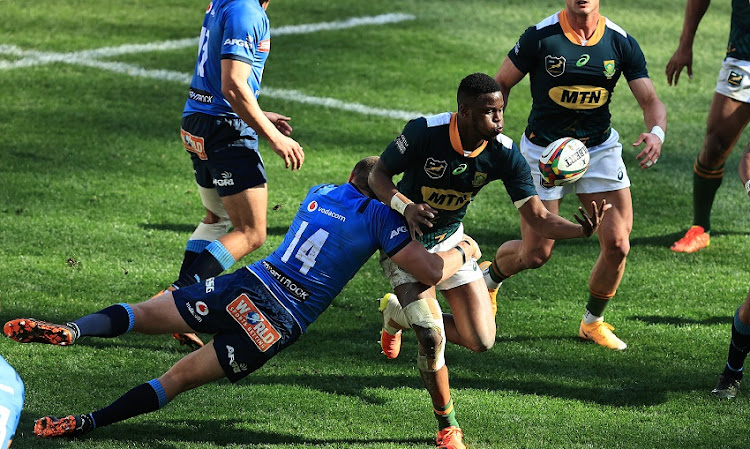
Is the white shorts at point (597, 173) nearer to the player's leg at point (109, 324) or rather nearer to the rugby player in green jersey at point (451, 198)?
the rugby player in green jersey at point (451, 198)

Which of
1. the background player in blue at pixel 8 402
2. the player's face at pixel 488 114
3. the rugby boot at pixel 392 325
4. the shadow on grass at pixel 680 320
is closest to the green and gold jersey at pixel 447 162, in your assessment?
the player's face at pixel 488 114

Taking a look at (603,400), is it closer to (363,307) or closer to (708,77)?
(363,307)

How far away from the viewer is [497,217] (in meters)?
9.83

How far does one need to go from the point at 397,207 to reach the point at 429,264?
0.35 meters

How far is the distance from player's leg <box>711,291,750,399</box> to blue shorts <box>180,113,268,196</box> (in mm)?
3123

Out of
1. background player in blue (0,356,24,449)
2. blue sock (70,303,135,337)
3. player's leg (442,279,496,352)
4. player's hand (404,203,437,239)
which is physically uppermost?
player's hand (404,203,437,239)

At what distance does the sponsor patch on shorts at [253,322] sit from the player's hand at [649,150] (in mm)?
2541

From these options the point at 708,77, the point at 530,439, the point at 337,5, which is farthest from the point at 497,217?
the point at 337,5

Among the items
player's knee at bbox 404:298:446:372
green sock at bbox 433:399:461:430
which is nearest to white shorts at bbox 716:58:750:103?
player's knee at bbox 404:298:446:372

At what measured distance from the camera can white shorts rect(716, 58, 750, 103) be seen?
852cm

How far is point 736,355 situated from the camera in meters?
6.34

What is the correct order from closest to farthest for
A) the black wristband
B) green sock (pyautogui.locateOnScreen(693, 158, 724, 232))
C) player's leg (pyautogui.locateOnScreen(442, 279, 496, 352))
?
1. the black wristband
2. player's leg (pyautogui.locateOnScreen(442, 279, 496, 352))
3. green sock (pyautogui.locateOnScreen(693, 158, 724, 232))

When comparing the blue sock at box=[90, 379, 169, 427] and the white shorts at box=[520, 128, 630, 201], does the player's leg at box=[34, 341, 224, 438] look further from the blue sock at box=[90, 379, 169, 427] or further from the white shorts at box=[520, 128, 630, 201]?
the white shorts at box=[520, 128, 630, 201]

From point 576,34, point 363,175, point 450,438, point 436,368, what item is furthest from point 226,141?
point 450,438
